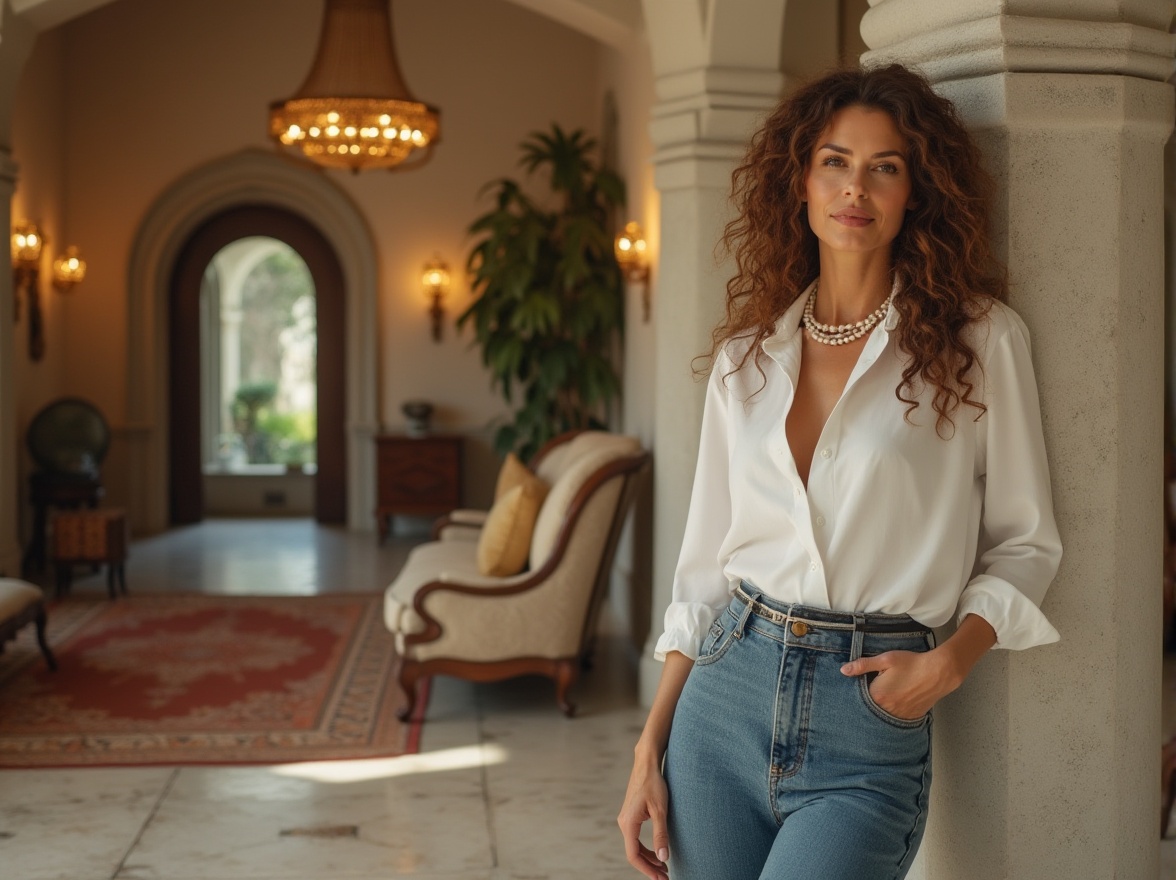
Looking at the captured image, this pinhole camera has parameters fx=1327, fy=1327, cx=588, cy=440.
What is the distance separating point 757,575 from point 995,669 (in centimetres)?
44

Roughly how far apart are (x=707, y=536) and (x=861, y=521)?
13.6 inches

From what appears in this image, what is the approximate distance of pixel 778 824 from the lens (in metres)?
1.92

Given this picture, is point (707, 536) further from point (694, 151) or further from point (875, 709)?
point (694, 151)

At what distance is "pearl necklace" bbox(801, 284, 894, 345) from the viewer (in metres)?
2.01

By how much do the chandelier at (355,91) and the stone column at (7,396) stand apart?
1557 millimetres

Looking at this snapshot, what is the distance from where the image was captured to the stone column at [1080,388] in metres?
2.06

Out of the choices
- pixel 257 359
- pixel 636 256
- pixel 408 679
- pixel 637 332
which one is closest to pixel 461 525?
pixel 637 332

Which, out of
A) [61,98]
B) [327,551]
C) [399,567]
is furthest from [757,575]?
[61,98]

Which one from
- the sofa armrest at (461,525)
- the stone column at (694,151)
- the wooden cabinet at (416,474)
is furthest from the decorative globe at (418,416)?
the stone column at (694,151)

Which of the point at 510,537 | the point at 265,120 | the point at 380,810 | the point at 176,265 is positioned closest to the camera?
the point at 380,810

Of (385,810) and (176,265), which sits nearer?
(385,810)

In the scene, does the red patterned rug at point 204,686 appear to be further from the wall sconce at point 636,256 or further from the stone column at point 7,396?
the wall sconce at point 636,256

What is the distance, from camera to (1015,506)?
1.94 meters

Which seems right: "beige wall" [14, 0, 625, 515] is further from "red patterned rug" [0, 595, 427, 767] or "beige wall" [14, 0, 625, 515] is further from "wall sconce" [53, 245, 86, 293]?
"red patterned rug" [0, 595, 427, 767]
